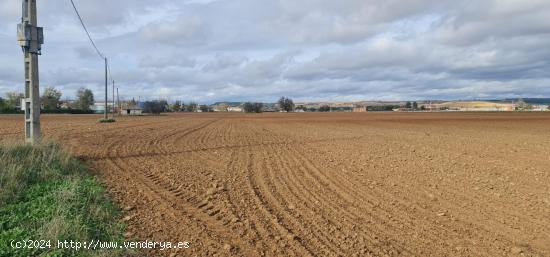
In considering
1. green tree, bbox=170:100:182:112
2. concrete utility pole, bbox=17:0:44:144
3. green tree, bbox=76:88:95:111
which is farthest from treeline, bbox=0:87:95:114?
concrete utility pole, bbox=17:0:44:144

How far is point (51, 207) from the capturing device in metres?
6.68

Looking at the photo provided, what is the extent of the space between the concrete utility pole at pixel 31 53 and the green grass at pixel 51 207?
3157mm

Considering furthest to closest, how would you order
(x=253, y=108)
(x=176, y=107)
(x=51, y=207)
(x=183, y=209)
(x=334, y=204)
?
(x=176, y=107) < (x=253, y=108) < (x=334, y=204) < (x=183, y=209) < (x=51, y=207)

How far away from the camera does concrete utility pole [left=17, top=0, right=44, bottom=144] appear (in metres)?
13.3

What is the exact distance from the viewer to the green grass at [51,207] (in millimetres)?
5395

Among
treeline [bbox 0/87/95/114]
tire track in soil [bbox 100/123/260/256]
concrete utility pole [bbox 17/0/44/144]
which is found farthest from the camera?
treeline [bbox 0/87/95/114]

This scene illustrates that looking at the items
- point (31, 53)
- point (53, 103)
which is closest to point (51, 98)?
point (53, 103)

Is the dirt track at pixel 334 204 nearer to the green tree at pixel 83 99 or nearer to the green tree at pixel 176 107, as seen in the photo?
the green tree at pixel 83 99

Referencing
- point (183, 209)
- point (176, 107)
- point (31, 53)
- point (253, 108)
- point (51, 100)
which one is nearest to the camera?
point (183, 209)

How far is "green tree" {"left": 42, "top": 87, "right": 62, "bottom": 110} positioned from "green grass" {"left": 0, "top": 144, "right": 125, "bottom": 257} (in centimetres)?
12987

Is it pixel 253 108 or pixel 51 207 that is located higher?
pixel 253 108

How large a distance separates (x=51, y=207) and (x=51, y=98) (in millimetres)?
143557

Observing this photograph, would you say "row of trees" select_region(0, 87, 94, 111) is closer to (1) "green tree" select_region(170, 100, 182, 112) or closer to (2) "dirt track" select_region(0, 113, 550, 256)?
(1) "green tree" select_region(170, 100, 182, 112)

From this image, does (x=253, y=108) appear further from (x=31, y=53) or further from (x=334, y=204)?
(x=334, y=204)
